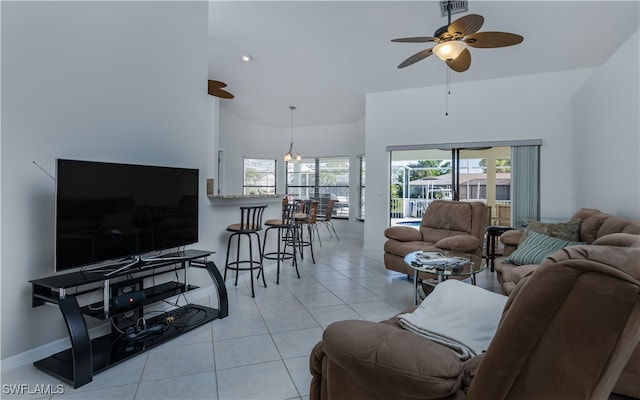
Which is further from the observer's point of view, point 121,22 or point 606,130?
point 606,130

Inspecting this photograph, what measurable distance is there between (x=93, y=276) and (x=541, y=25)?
17.7ft

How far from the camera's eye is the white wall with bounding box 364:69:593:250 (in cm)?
500

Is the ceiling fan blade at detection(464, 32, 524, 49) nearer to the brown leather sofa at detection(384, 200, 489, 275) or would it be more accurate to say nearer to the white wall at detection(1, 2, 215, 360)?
the brown leather sofa at detection(384, 200, 489, 275)

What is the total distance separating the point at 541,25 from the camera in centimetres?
408

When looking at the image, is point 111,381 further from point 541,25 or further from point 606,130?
point 541,25

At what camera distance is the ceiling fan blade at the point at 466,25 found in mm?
2583

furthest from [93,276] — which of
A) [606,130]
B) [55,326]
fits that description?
[606,130]

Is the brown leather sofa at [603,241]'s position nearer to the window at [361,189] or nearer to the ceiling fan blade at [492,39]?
the ceiling fan blade at [492,39]

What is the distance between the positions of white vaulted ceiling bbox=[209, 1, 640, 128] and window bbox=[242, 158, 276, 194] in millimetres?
2094

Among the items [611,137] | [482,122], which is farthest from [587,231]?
[482,122]

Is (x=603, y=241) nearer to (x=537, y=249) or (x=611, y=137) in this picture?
(x=537, y=249)

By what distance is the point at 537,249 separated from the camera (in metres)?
3.09

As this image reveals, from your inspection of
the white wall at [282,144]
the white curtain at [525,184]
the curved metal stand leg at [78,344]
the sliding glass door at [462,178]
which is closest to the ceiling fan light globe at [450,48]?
the sliding glass door at [462,178]

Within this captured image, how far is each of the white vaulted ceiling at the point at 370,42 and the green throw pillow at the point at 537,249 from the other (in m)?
2.70
